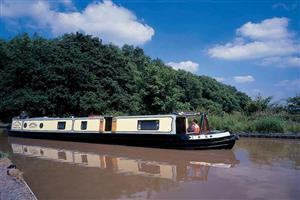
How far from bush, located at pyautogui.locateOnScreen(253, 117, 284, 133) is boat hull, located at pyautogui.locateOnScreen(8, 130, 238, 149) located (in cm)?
472

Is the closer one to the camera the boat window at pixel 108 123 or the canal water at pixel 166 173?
the canal water at pixel 166 173

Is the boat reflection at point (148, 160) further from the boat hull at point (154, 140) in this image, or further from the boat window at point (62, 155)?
the boat hull at point (154, 140)

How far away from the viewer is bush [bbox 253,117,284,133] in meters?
17.1

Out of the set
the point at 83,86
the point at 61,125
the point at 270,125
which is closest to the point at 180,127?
the point at 270,125

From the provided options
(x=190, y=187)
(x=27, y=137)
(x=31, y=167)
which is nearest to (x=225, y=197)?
(x=190, y=187)

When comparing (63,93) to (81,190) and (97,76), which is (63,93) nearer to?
(97,76)

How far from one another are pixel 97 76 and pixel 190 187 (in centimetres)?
2130

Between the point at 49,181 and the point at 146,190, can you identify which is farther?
the point at 49,181

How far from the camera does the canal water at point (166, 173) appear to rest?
286 inches

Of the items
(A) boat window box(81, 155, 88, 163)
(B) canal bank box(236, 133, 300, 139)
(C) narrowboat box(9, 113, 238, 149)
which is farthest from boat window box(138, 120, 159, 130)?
(B) canal bank box(236, 133, 300, 139)

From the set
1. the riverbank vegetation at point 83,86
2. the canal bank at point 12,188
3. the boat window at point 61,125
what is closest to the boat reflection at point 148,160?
the canal bank at point 12,188

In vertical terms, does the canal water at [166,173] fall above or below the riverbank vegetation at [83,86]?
below

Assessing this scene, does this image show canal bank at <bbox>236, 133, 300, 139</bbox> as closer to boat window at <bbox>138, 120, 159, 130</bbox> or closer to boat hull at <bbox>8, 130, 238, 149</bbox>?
boat hull at <bbox>8, 130, 238, 149</bbox>

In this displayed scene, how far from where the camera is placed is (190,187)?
785cm
